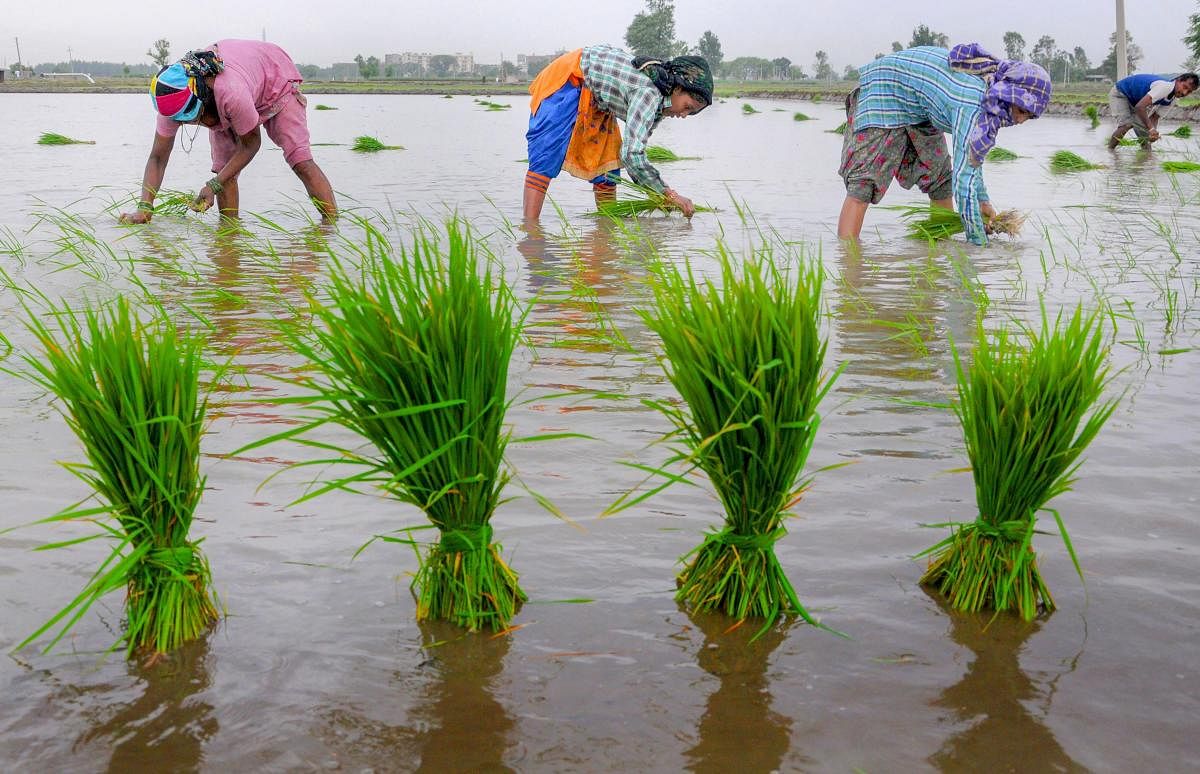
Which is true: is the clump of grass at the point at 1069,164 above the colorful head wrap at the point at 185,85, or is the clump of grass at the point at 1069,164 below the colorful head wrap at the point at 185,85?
below

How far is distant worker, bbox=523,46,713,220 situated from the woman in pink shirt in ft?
4.45

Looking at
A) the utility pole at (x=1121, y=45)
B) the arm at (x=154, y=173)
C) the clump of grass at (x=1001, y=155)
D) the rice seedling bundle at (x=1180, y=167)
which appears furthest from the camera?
the utility pole at (x=1121, y=45)

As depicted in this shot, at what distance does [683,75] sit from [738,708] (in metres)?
4.95

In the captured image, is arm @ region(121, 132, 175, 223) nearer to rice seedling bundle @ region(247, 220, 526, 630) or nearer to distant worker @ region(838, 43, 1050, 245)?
distant worker @ region(838, 43, 1050, 245)

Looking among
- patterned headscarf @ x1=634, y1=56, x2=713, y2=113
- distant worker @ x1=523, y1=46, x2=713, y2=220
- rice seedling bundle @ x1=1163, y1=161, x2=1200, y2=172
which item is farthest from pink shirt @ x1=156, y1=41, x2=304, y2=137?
rice seedling bundle @ x1=1163, y1=161, x2=1200, y2=172

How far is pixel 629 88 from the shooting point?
6.29m

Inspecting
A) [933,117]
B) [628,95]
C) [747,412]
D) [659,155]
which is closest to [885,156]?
[933,117]

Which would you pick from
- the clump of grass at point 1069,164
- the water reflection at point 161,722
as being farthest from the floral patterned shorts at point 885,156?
the clump of grass at point 1069,164

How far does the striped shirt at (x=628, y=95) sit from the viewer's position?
6180mm

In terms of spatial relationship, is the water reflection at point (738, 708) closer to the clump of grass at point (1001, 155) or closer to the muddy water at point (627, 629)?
the muddy water at point (627, 629)

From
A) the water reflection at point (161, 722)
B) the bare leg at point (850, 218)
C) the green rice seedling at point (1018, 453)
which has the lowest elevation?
the water reflection at point (161, 722)

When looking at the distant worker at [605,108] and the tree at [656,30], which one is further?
the tree at [656,30]

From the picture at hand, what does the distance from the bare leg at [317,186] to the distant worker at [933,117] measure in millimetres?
3105

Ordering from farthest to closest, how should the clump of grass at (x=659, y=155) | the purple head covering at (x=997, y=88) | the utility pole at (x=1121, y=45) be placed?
the utility pole at (x=1121, y=45) < the clump of grass at (x=659, y=155) < the purple head covering at (x=997, y=88)
